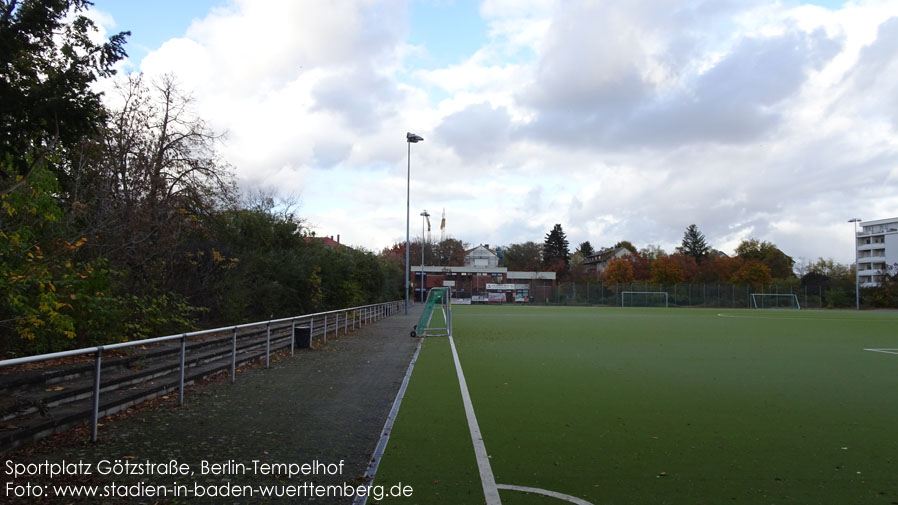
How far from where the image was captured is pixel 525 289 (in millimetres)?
76188

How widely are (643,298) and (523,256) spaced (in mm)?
50639

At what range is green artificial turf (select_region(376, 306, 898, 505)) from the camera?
15.5 ft

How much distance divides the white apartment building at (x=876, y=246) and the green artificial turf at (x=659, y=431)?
95106 mm

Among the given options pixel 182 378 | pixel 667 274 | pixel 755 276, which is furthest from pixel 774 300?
pixel 182 378

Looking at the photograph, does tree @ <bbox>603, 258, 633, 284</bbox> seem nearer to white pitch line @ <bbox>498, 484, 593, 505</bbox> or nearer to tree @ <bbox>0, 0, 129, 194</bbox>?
tree @ <bbox>0, 0, 129, 194</bbox>

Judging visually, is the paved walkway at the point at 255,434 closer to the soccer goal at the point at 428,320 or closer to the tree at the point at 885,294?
the soccer goal at the point at 428,320

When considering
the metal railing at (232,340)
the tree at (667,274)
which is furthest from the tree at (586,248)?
the metal railing at (232,340)

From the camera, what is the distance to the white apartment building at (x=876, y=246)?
9144 cm

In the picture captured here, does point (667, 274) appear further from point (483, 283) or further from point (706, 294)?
point (483, 283)

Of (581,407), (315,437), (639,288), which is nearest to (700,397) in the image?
(581,407)

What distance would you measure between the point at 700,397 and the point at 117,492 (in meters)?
7.57

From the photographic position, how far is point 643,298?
229 ft

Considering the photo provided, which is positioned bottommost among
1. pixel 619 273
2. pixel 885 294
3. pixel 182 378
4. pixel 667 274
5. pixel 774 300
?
pixel 774 300

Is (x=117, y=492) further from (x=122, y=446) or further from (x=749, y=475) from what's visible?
(x=749, y=475)
